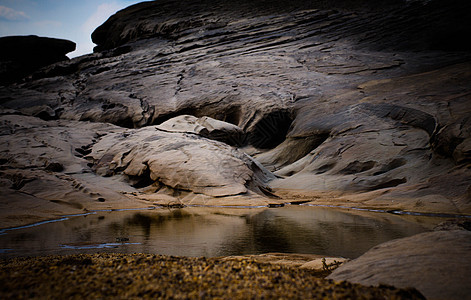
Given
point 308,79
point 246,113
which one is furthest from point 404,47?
point 246,113

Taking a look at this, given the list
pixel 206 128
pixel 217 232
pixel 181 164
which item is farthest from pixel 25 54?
pixel 217 232

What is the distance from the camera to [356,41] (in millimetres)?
16312

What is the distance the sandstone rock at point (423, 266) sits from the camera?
1.86m

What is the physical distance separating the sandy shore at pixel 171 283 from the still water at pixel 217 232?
121 cm

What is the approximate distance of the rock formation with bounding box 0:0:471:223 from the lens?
7598 millimetres

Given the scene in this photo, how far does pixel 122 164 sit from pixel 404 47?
13060 mm

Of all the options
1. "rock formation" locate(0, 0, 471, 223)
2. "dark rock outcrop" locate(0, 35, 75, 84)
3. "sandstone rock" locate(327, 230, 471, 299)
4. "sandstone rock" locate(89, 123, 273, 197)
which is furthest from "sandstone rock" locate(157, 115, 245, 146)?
"dark rock outcrop" locate(0, 35, 75, 84)

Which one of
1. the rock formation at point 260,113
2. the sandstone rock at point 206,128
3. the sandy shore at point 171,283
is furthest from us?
the sandstone rock at point 206,128

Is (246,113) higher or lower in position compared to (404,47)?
lower

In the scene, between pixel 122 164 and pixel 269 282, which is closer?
pixel 269 282

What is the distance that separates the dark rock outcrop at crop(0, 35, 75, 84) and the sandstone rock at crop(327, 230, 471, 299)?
26877mm

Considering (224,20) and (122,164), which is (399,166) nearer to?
(122,164)

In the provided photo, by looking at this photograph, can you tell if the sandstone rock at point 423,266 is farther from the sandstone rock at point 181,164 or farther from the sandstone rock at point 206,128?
the sandstone rock at point 206,128

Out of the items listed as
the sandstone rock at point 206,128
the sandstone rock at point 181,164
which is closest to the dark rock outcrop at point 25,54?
the sandstone rock at point 181,164
